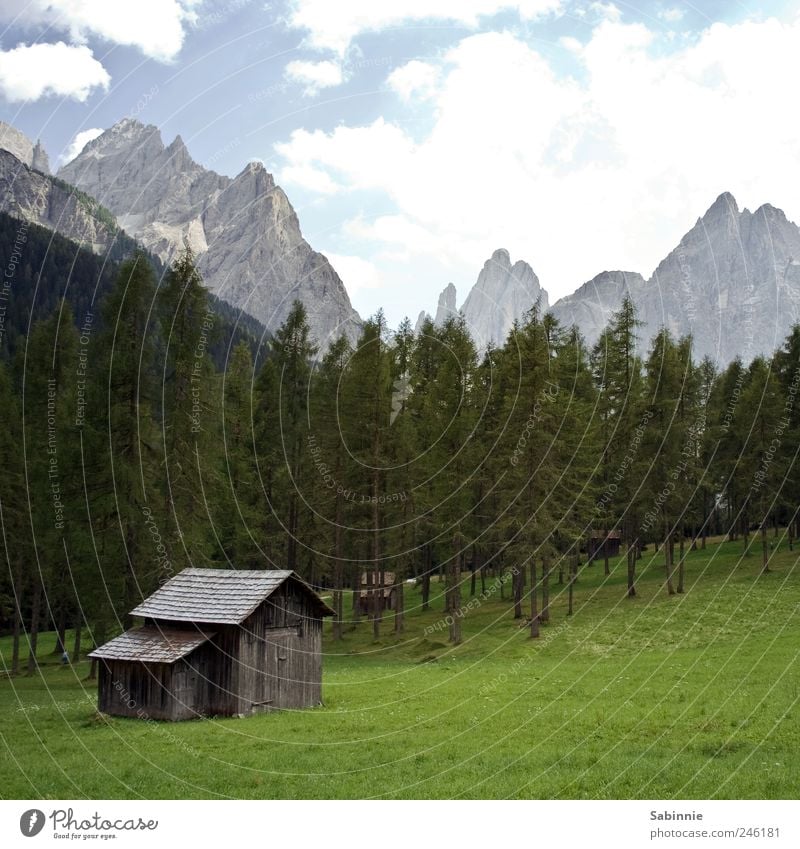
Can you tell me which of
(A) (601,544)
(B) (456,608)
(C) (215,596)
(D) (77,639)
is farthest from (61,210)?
(C) (215,596)

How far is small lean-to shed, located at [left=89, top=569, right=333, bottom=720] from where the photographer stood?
24284 mm

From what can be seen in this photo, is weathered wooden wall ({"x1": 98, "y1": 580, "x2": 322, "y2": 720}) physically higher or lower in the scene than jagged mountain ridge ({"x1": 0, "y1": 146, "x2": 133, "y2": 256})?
lower

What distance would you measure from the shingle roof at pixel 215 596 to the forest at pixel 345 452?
5.74 m

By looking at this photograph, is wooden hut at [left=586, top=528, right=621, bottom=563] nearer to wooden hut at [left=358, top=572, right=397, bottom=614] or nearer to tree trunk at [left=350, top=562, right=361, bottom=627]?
wooden hut at [left=358, top=572, right=397, bottom=614]

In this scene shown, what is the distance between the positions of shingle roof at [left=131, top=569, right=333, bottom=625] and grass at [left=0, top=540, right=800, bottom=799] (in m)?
3.37

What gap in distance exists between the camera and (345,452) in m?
45.1

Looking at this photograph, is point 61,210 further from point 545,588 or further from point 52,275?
point 545,588

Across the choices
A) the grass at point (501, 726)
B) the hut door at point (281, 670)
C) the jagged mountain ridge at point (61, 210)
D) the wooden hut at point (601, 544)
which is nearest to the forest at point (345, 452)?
the wooden hut at point (601, 544)

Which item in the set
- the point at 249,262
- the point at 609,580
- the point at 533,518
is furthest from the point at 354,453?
the point at 249,262

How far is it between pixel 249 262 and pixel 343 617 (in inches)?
5566

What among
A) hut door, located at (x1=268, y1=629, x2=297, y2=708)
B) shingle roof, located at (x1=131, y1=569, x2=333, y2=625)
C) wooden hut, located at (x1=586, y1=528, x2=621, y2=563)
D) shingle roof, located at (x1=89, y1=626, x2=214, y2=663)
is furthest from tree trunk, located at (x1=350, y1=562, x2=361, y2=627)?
shingle roof, located at (x1=89, y1=626, x2=214, y2=663)

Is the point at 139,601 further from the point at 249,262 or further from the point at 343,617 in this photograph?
the point at 249,262

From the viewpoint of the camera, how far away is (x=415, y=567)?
55906mm

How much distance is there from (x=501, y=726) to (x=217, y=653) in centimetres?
954
